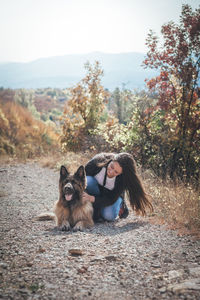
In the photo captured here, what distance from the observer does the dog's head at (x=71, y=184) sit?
474 centimetres

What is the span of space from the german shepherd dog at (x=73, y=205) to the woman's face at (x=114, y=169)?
1.90 ft

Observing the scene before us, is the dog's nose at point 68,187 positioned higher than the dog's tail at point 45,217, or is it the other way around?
the dog's nose at point 68,187

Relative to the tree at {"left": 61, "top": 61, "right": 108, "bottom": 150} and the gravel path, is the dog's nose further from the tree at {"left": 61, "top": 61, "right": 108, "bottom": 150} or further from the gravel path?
the tree at {"left": 61, "top": 61, "right": 108, "bottom": 150}

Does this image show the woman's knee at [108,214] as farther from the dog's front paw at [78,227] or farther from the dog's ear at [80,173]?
the dog's ear at [80,173]

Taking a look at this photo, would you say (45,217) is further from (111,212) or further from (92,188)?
(111,212)

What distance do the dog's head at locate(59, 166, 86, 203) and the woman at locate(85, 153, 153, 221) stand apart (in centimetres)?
42

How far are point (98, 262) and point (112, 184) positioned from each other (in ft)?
6.95

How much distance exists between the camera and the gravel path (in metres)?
2.70

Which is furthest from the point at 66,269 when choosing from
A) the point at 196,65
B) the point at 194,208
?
the point at 196,65

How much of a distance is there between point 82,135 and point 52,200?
15.4 ft

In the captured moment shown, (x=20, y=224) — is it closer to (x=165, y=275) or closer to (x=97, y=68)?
(x=165, y=275)

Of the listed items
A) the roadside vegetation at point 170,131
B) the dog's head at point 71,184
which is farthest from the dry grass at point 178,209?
the dog's head at point 71,184

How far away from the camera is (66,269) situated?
124 inches

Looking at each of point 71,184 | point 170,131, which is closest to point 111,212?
point 71,184
